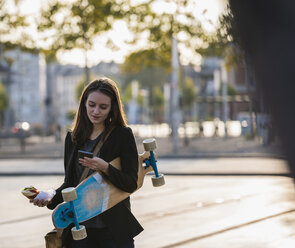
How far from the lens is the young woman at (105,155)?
3.16 metres

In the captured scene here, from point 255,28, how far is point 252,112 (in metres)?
0.51

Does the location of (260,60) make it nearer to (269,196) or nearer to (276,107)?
(276,107)

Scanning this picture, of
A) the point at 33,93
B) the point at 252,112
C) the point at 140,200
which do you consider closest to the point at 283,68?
the point at 252,112

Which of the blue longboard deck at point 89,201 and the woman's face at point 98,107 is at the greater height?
the woman's face at point 98,107

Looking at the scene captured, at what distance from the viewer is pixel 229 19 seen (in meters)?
1.46

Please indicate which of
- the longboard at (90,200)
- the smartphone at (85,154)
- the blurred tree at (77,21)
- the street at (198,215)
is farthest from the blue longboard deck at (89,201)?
the blurred tree at (77,21)

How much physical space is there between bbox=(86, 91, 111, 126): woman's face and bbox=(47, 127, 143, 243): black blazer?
91 mm

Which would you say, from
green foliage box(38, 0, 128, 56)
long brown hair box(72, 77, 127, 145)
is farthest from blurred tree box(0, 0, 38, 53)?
long brown hair box(72, 77, 127, 145)

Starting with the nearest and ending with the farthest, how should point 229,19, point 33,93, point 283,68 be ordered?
1. point 283,68
2. point 229,19
3. point 33,93

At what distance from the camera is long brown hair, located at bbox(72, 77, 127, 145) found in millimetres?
3262

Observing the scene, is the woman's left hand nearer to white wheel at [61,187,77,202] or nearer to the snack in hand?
white wheel at [61,187,77,202]

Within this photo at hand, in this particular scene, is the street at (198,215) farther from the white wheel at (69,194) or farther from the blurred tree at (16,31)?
the blurred tree at (16,31)

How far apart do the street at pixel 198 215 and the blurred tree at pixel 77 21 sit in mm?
13004

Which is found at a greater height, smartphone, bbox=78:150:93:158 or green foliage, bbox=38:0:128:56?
green foliage, bbox=38:0:128:56
